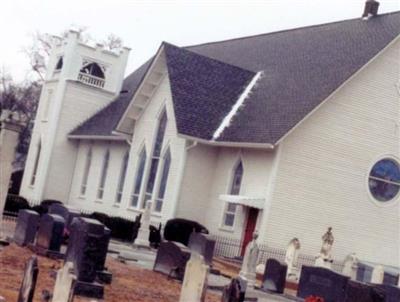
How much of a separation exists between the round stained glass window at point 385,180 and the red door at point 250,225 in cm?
Answer: 477

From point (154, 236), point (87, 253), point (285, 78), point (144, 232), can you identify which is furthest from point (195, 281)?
point (285, 78)

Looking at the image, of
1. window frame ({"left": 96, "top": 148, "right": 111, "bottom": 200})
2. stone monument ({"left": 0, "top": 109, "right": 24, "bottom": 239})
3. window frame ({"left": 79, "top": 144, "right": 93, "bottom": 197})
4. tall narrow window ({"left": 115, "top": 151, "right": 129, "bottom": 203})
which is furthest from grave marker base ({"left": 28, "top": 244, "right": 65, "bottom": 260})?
window frame ({"left": 79, "top": 144, "right": 93, "bottom": 197})

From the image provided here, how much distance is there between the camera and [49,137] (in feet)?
149

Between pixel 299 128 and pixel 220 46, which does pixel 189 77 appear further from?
A: pixel 220 46

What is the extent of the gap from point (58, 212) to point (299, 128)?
968 centimetres

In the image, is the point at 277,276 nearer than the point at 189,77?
Yes

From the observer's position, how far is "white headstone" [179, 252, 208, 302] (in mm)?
14656

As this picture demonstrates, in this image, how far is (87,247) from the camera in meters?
15.0

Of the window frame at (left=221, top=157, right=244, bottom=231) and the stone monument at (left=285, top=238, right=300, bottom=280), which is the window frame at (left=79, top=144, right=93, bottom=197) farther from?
the stone monument at (left=285, top=238, right=300, bottom=280)

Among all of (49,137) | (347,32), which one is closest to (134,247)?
(347,32)

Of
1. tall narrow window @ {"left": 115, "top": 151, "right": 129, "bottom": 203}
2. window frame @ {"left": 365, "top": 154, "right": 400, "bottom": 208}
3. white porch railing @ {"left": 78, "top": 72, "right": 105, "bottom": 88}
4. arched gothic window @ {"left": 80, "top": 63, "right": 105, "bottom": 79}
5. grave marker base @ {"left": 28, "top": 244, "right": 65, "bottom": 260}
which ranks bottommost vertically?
grave marker base @ {"left": 28, "top": 244, "right": 65, "bottom": 260}

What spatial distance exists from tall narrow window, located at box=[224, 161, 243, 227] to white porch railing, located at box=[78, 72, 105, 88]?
17.3 meters

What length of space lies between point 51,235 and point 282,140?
1138 centimetres

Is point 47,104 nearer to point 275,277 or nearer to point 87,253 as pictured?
point 275,277
